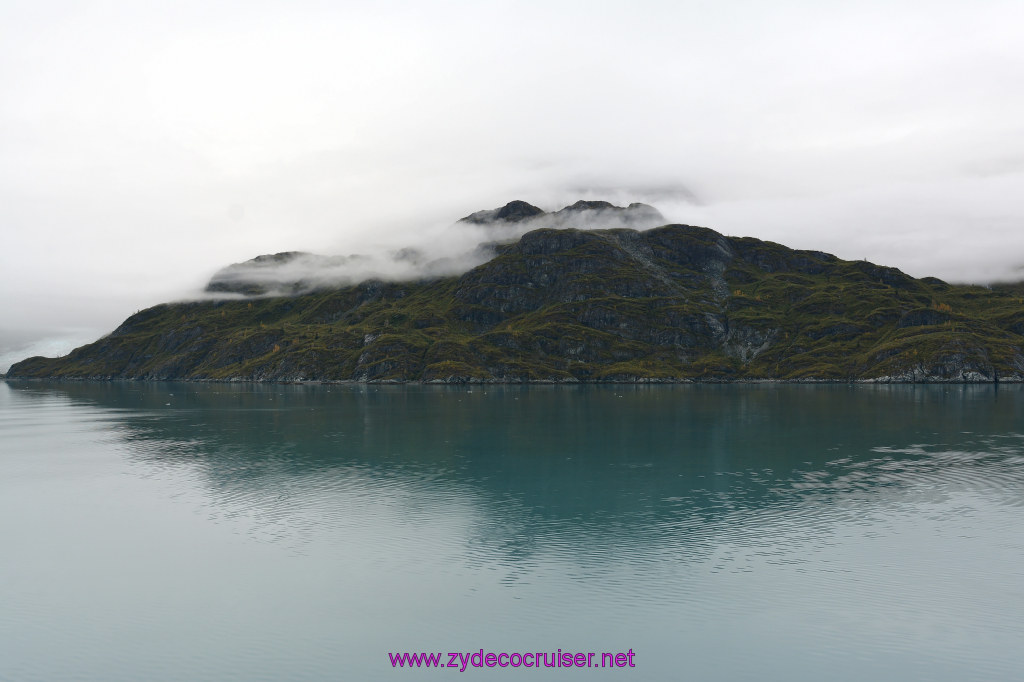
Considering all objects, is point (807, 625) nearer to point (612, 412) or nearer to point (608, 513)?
point (608, 513)

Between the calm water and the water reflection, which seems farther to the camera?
the water reflection

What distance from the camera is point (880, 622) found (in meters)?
37.3

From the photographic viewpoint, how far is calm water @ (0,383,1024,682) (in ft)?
113

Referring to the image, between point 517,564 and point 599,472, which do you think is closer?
point 517,564

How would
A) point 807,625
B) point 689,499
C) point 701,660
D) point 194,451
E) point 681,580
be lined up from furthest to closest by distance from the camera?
point 194,451 → point 689,499 → point 681,580 → point 807,625 → point 701,660

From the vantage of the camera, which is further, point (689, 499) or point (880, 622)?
point (689, 499)

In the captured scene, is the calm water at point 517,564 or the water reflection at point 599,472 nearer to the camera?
the calm water at point 517,564

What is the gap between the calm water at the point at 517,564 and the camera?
34531 millimetres

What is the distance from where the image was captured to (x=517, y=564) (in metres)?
48.6

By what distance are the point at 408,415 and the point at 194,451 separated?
75.4 meters

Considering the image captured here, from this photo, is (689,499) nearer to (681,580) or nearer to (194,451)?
(681,580)

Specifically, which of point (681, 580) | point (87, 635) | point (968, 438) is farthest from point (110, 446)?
point (968, 438)

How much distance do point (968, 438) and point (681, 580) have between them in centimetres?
10502

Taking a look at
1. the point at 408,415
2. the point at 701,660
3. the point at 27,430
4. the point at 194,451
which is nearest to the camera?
the point at 701,660
